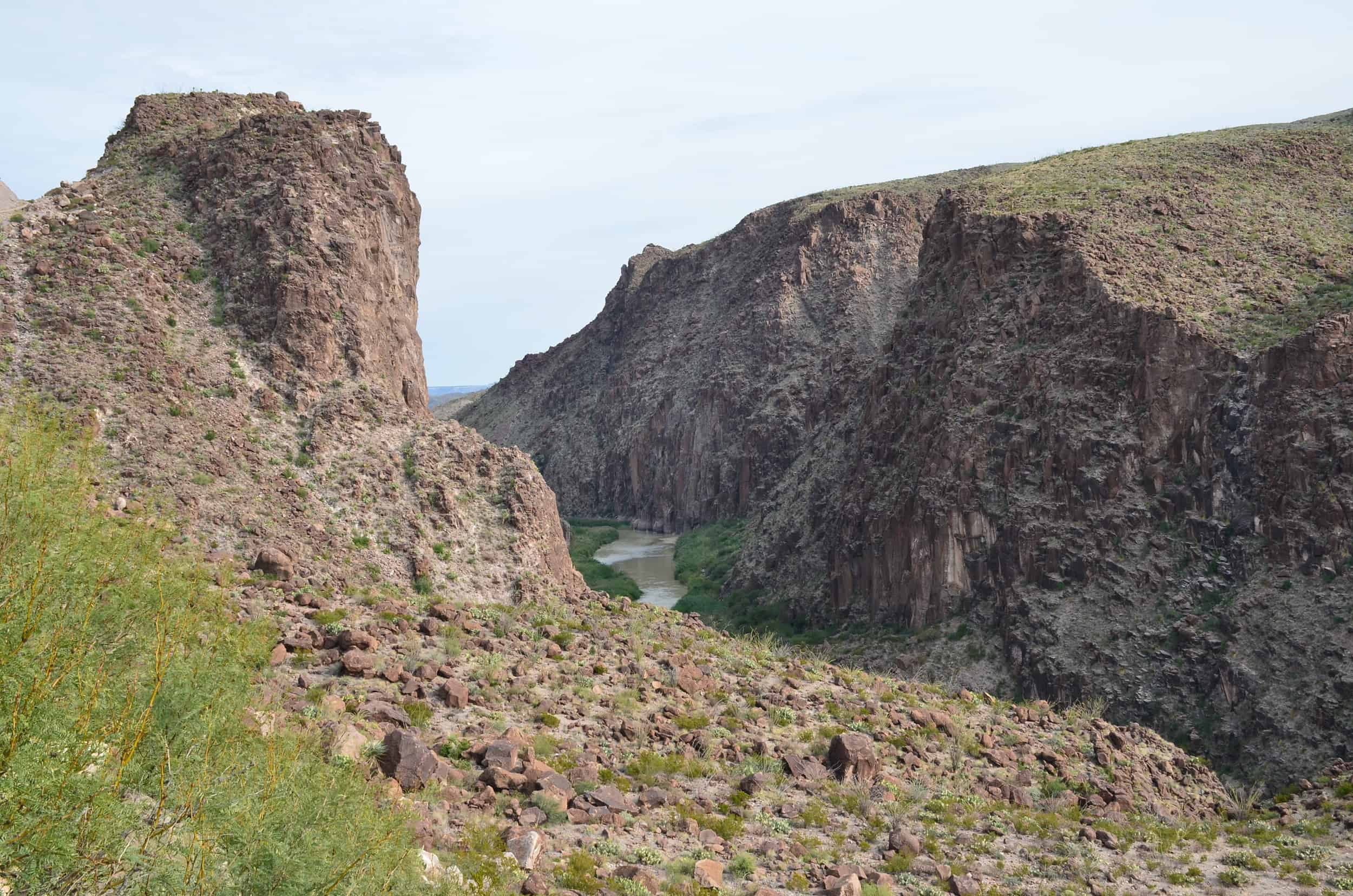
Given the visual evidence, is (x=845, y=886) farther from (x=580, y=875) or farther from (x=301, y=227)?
(x=301, y=227)

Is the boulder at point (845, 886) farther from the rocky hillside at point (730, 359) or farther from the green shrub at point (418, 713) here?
the rocky hillside at point (730, 359)

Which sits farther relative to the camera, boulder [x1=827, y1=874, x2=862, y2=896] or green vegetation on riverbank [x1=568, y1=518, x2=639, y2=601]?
green vegetation on riverbank [x1=568, y1=518, x2=639, y2=601]

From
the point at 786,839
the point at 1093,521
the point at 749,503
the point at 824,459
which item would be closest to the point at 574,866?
the point at 786,839

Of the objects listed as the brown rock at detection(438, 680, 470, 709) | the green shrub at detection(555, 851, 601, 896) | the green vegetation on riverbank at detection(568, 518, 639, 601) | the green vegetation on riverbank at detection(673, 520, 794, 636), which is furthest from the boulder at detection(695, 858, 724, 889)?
the green vegetation on riverbank at detection(673, 520, 794, 636)

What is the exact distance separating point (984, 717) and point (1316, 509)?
1448cm

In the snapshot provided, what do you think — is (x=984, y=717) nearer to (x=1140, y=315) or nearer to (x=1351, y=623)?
(x=1351, y=623)

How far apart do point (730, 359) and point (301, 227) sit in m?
53.2

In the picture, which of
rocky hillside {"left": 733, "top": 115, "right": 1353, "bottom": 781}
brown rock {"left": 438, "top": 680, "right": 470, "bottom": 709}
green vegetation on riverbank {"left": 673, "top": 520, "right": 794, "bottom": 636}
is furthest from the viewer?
green vegetation on riverbank {"left": 673, "top": 520, "right": 794, "bottom": 636}

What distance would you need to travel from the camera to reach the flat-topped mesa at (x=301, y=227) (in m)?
24.7

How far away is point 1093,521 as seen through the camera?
30375mm

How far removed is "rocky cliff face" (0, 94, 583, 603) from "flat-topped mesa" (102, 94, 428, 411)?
68 mm

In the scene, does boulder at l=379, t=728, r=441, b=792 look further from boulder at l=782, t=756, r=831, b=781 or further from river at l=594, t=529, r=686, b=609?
river at l=594, t=529, r=686, b=609

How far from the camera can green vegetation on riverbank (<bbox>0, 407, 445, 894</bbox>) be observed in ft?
18.6

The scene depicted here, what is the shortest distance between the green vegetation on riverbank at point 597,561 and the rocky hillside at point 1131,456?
904 cm
